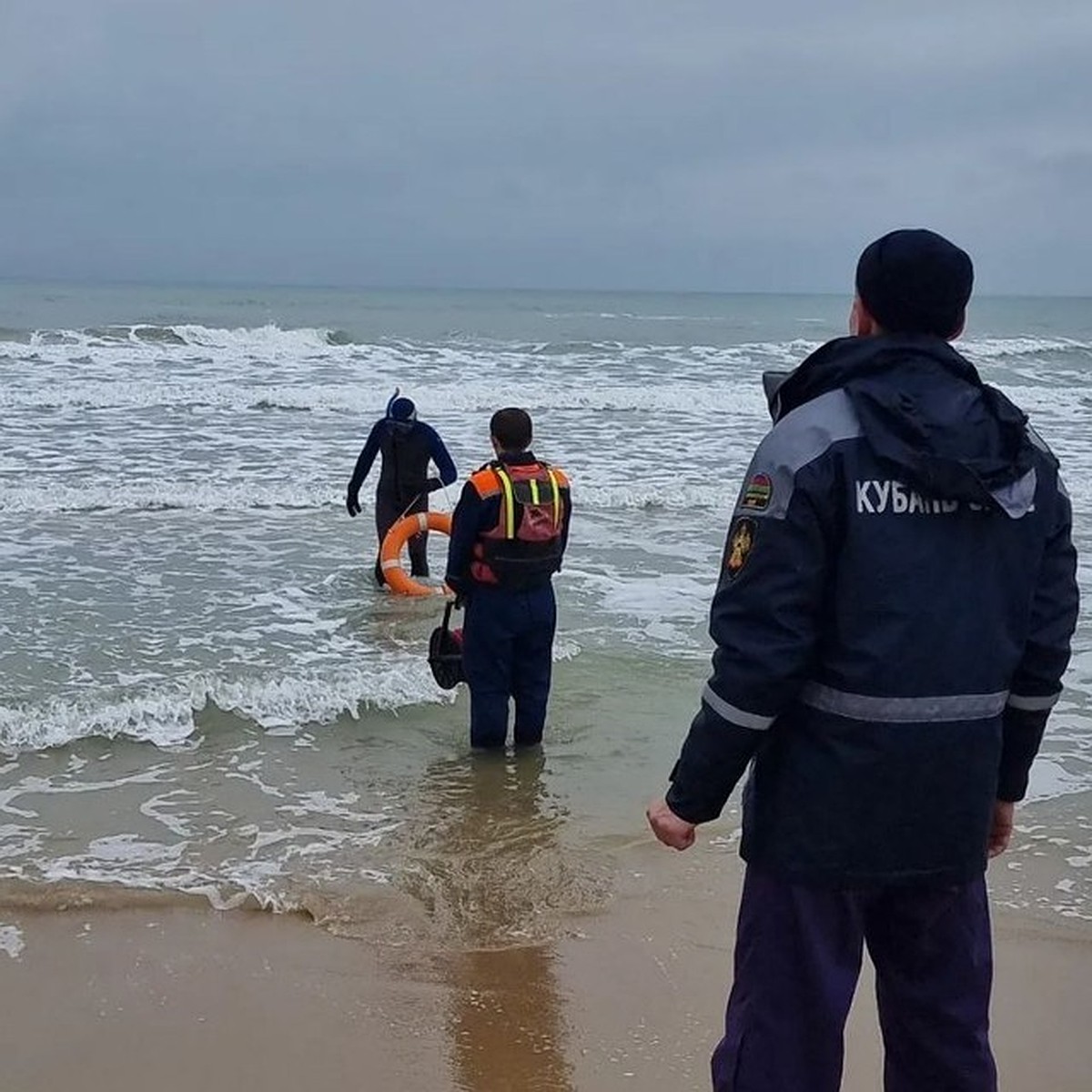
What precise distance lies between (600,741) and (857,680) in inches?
165

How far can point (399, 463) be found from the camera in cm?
1002

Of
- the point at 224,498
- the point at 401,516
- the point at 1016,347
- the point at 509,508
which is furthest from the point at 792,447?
the point at 1016,347

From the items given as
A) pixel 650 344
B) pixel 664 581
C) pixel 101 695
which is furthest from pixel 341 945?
pixel 650 344

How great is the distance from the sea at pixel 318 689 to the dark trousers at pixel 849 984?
188 cm

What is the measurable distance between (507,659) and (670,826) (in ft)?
11.8

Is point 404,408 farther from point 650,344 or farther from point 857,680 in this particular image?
point 650,344

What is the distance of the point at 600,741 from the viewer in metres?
6.48

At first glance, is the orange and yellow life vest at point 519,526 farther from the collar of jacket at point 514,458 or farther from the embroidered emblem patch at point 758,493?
the embroidered emblem patch at point 758,493

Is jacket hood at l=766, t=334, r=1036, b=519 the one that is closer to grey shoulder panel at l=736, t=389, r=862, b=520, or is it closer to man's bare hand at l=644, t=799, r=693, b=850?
grey shoulder panel at l=736, t=389, r=862, b=520

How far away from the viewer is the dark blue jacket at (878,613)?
2.30m

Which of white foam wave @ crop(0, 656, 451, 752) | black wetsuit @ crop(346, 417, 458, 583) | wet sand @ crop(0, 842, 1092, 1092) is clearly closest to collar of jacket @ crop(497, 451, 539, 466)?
white foam wave @ crop(0, 656, 451, 752)

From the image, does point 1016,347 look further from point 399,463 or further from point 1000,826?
point 1000,826

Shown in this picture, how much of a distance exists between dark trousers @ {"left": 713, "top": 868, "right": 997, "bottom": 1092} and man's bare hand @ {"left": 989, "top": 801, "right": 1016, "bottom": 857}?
0.12 metres

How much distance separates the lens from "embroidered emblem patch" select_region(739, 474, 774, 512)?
2.32m
